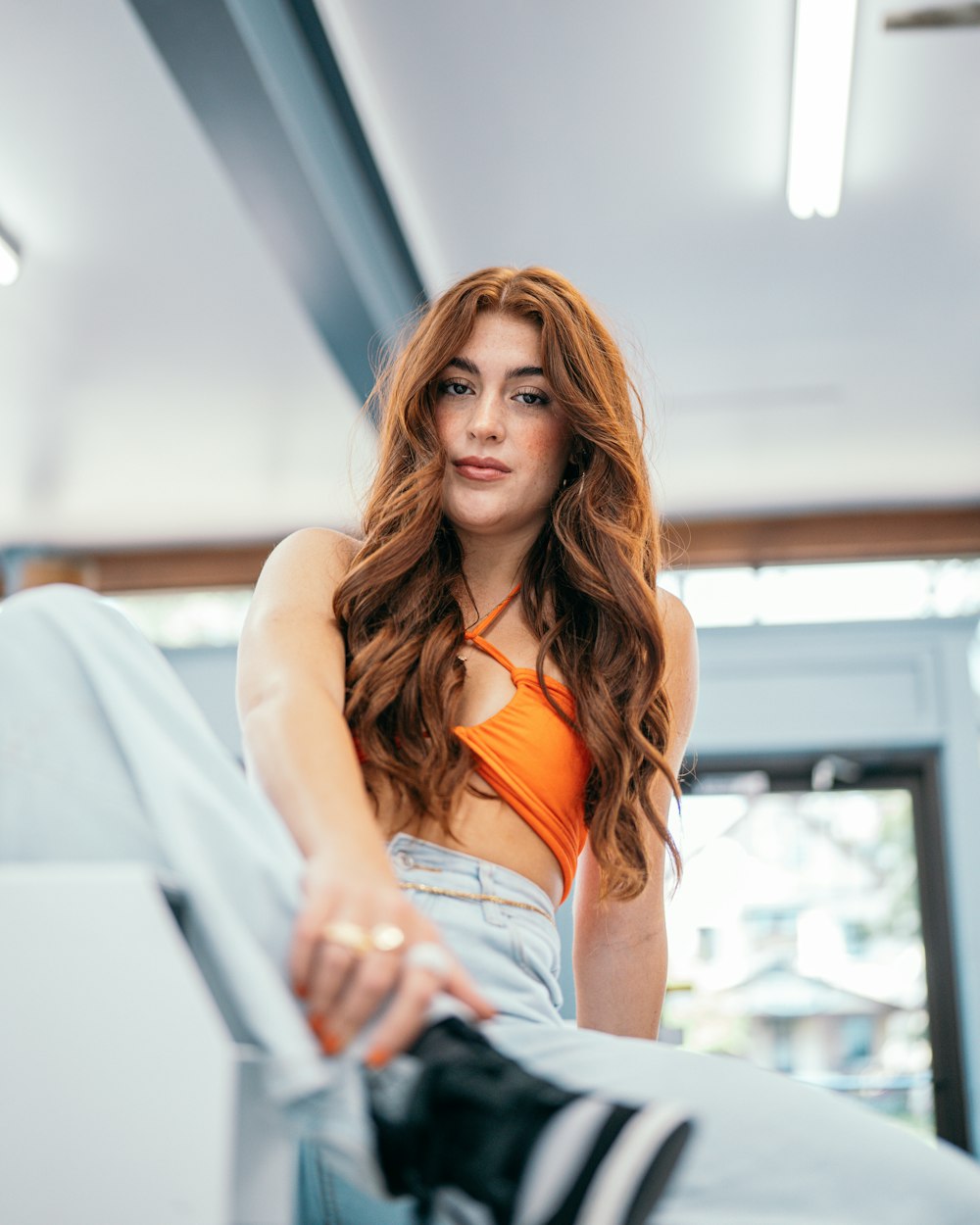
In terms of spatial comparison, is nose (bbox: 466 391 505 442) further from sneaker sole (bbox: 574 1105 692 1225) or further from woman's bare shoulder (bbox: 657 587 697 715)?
sneaker sole (bbox: 574 1105 692 1225)

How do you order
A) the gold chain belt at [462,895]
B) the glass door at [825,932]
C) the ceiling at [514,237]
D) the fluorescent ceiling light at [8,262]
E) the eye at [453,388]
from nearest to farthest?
1. the gold chain belt at [462,895]
2. the eye at [453,388]
3. the ceiling at [514,237]
4. the fluorescent ceiling light at [8,262]
5. the glass door at [825,932]

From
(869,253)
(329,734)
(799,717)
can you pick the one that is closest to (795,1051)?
(799,717)

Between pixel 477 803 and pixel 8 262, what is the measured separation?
318 cm

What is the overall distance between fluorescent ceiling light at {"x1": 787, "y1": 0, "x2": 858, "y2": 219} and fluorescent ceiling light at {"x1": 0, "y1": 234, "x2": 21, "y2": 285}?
2.16 meters

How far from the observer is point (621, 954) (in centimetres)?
129

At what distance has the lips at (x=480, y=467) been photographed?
1.29 m

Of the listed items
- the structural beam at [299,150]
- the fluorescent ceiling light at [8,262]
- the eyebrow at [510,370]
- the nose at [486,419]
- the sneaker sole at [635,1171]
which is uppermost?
the fluorescent ceiling light at [8,262]

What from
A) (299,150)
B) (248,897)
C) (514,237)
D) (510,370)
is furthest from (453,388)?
(514,237)

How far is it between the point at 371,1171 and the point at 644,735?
2.17ft

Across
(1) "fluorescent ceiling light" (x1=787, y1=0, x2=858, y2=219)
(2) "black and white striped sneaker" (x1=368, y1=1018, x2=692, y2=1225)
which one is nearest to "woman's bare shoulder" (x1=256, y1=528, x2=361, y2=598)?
(2) "black and white striped sneaker" (x1=368, y1=1018, x2=692, y2=1225)

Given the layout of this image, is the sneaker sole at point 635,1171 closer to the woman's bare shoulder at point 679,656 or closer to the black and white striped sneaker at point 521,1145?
the black and white striped sneaker at point 521,1145

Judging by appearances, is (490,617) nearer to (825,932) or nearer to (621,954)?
(621,954)

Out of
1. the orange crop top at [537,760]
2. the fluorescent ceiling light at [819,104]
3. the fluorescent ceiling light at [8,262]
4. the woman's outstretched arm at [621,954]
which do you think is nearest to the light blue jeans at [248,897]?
the orange crop top at [537,760]

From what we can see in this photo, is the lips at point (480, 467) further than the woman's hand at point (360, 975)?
Yes
